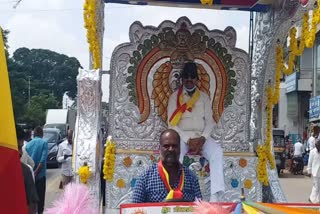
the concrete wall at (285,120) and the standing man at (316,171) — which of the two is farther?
the concrete wall at (285,120)

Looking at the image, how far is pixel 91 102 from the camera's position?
6484 mm

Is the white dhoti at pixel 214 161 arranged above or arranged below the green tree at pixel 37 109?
below

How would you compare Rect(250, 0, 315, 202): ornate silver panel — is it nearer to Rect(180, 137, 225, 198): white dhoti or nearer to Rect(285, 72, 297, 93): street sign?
Rect(180, 137, 225, 198): white dhoti

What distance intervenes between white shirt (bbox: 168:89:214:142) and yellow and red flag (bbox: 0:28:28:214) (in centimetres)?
475

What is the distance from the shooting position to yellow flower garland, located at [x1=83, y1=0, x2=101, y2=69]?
6.15 metres

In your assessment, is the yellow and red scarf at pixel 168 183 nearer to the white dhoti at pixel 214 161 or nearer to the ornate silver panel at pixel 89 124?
the ornate silver panel at pixel 89 124

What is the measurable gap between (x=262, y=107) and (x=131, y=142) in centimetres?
181

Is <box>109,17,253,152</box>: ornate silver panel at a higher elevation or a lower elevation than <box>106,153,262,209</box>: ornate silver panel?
higher

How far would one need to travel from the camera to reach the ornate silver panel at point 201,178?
664 centimetres

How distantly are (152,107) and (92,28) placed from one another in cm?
154

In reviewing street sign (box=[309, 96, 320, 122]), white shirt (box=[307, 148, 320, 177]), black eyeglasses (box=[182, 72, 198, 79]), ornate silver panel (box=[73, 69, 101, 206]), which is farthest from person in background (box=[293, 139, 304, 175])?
ornate silver panel (box=[73, 69, 101, 206])

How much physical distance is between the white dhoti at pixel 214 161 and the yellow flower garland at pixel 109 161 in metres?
0.85

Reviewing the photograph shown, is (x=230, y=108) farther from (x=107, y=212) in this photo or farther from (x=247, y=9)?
(x=107, y=212)

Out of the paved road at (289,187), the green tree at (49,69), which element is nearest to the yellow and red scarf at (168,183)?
the paved road at (289,187)
